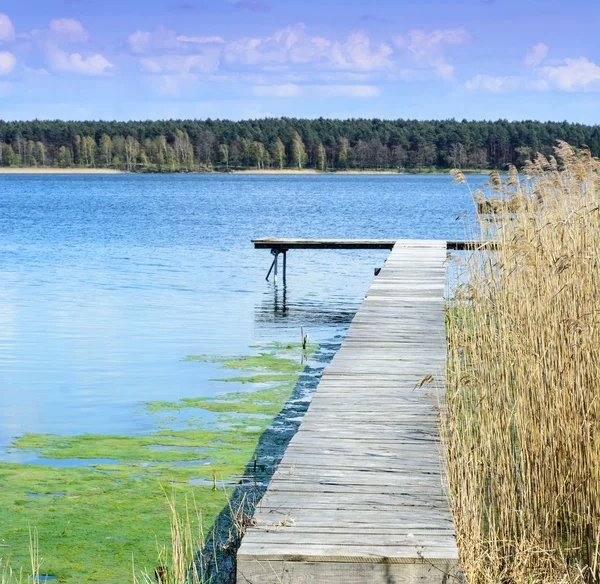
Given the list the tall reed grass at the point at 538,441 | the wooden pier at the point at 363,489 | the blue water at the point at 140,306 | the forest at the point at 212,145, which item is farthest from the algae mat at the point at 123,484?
the forest at the point at 212,145

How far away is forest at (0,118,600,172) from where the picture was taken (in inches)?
4301

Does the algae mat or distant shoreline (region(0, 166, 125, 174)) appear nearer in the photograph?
the algae mat

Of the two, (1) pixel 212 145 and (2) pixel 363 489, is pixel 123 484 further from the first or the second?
(1) pixel 212 145

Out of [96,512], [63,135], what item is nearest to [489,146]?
[63,135]

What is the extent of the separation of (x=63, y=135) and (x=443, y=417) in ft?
403

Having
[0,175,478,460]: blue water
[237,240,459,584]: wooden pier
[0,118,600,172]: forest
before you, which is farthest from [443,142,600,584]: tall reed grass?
[0,118,600,172]: forest

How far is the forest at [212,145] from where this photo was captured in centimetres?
10925

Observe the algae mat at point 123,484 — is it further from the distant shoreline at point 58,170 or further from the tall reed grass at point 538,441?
the distant shoreline at point 58,170

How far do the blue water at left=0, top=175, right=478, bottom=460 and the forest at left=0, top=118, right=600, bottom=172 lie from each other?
75.5 meters

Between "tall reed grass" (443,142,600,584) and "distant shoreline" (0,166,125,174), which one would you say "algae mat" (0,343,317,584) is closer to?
"tall reed grass" (443,142,600,584)

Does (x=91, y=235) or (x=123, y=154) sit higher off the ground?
(x=123, y=154)

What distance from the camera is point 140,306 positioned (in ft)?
47.0

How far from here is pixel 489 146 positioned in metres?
83.1

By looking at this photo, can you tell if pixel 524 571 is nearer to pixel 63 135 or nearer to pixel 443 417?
pixel 443 417
